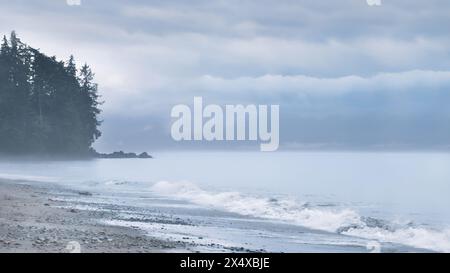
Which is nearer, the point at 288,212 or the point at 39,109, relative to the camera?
the point at 288,212

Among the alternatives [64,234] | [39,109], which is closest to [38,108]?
[39,109]

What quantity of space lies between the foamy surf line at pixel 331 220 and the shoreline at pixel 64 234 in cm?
601

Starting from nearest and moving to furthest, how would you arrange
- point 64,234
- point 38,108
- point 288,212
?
point 64,234
point 288,212
point 38,108

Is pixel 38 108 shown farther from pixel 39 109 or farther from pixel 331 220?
pixel 331 220

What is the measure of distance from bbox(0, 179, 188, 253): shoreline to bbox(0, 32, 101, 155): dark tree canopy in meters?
22.5

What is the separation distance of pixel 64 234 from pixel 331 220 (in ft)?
30.1

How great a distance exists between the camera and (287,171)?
5509cm

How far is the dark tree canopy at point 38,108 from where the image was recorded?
4059cm

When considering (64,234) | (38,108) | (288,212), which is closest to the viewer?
(64,234)

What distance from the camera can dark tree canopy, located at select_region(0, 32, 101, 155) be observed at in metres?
40.6

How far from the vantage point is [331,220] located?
62.3 ft

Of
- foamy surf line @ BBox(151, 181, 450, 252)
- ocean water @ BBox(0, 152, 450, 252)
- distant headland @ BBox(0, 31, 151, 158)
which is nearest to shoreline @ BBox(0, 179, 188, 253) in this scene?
ocean water @ BBox(0, 152, 450, 252)

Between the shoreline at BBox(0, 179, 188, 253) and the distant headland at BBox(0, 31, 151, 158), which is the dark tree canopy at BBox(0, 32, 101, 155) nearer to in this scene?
the distant headland at BBox(0, 31, 151, 158)
